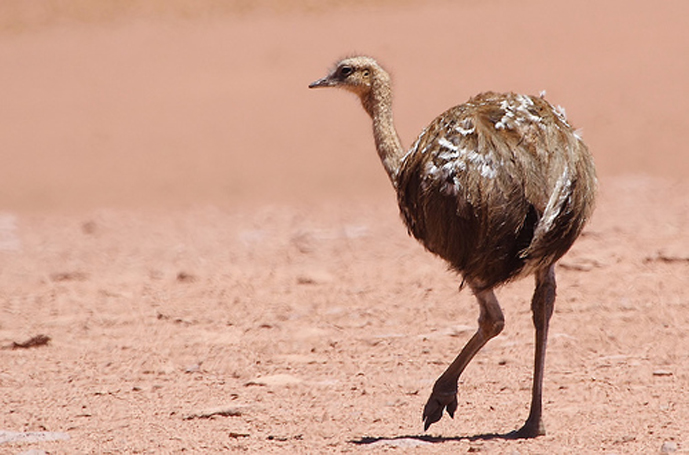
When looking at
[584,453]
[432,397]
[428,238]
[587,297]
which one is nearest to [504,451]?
[584,453]

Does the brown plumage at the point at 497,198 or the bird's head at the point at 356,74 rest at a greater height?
the bird's head at the point at 356,74

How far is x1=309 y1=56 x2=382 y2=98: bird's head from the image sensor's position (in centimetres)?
836

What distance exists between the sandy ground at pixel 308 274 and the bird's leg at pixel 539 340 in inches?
6.1

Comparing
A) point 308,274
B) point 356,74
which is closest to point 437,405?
point 356,74

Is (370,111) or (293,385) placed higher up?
(370,111)

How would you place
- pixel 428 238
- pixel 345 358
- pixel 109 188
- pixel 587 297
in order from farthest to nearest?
pixel 109 188, pixel 587 297, pixel 345 358, pixel 428 238

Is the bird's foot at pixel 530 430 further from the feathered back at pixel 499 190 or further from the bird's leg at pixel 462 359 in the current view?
the feathered back at pixel 499 190

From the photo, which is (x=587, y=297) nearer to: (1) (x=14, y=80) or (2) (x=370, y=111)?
(2) (x=370, y=111)

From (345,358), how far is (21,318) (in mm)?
3120

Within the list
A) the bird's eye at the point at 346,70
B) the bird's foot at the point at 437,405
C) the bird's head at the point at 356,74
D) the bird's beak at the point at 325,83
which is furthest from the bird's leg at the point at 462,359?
the bird's beak at the point at 325,83

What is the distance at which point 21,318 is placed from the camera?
34.1 ft

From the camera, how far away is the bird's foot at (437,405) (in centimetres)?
686

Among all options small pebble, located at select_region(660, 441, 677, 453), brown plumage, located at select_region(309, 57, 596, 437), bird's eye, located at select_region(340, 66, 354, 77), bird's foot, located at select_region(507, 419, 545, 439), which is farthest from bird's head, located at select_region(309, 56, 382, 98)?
small pebble, located at select_region(660, 441, 677, 453)

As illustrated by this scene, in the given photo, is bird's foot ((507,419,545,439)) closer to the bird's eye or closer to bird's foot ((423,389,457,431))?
bird's foot ((423,389,457,431))
